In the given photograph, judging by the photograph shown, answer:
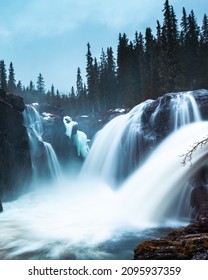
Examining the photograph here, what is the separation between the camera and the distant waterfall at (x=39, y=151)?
2120cm

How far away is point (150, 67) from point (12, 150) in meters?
33.8

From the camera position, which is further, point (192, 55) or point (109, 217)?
point (192, 55)

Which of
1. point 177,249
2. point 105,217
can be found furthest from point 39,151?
point 177,249

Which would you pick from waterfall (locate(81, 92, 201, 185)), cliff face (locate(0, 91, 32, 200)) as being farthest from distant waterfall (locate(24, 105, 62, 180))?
waterfall (locate(81, 92, 201, 185))

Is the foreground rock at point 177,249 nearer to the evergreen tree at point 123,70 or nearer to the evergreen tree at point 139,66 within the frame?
the evergreen tree at point 139,66

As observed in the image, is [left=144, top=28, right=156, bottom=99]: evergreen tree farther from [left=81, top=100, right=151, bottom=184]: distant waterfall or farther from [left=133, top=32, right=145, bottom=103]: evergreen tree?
[left=81, top=100, right=151, bottom=184]: distant waterfall

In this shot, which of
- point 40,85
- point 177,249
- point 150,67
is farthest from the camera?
point 40,85

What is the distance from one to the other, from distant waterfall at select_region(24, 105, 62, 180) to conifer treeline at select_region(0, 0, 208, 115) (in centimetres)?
1583

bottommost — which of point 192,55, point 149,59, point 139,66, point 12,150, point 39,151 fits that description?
point 39,151

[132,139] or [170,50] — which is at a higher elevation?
[170,50]

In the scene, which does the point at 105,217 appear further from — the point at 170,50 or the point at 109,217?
the point at 170,50

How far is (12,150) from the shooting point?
16766mm

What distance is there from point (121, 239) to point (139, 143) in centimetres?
983
